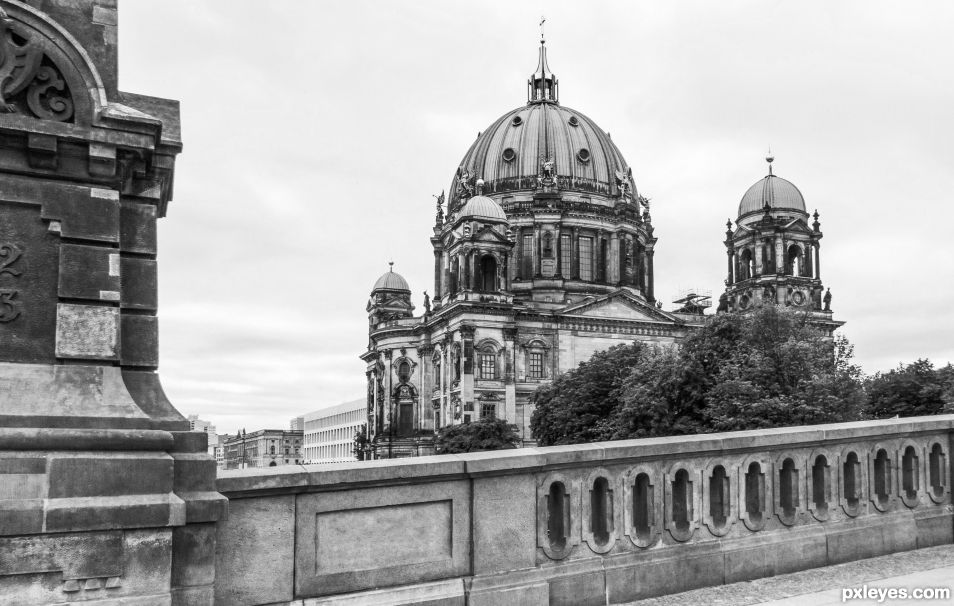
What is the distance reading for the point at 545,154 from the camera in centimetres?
9038

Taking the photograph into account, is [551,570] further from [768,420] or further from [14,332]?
[768,420]

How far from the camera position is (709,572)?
351 inches

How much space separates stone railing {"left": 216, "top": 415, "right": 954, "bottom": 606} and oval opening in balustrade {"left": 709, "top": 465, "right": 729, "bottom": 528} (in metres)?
0.01

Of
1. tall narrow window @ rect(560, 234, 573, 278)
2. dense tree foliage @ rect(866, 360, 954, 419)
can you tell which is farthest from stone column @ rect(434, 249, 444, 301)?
dense tree foliage @ rect(866, 360, 954, 419)

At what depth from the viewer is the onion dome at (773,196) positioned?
8688 centimetres

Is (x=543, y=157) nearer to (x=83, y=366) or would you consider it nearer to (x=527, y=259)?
(x=527, y=259)

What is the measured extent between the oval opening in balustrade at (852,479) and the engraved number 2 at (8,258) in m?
8.70

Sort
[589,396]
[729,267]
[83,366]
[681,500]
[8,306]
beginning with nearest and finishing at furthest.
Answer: [8,306], [83,366], [681,500], [589,396], [729,267]

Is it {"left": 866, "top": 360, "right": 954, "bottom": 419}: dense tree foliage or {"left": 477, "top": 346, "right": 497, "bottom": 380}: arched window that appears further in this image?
{"left": 477, "top": 346, "right": 497, "bottom": 380}: arched window

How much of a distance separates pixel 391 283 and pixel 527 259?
77.5 feet

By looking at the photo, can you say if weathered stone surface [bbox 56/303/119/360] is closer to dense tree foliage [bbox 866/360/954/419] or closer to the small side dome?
dense tree foliage [bbox 866/360/954/419]

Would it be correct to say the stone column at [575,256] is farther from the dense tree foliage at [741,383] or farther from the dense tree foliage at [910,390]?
the dense tree foliage at [741,383]

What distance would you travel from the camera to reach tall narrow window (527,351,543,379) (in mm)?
78688

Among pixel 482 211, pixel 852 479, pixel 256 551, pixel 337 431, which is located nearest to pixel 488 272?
pixel 482 211
